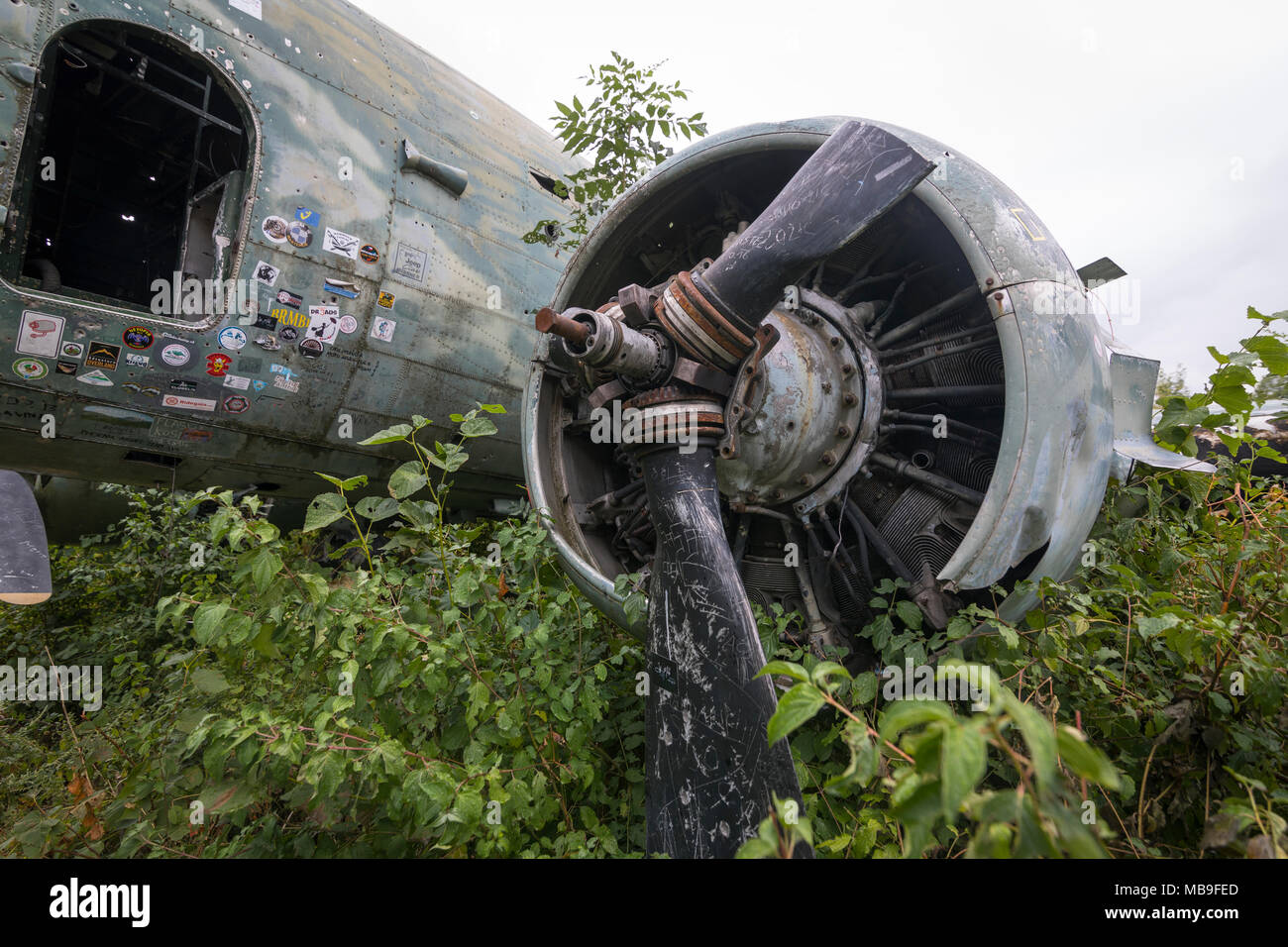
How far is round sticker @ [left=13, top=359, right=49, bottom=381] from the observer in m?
2.63

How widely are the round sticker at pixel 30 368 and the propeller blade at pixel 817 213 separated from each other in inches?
116

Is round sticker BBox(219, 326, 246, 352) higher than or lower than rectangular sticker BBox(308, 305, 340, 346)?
lower

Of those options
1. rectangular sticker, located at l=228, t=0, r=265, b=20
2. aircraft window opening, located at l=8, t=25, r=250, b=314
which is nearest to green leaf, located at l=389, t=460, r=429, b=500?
aircraft window opening, located at l=8, t=25, r=250, b=314

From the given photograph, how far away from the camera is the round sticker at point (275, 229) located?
3.07 m

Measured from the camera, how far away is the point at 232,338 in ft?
10.1

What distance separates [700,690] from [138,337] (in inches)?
120

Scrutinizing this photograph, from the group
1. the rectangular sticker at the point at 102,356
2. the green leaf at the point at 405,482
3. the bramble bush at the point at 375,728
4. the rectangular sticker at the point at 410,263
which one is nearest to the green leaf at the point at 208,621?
the bramble bush at the point at 375,728

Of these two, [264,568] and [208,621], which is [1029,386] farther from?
[208,621]

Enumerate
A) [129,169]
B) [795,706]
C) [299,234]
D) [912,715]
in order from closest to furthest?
[912,715], [795,706], [299,234], [129,169]

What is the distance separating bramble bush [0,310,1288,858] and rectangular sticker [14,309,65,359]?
A: 151cm

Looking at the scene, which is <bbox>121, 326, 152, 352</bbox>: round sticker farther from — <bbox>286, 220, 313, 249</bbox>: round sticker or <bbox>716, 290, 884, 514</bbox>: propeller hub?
<bbox>716, 290, 884, 514</bbox>: propeller hub

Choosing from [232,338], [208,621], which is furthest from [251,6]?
[208,621]

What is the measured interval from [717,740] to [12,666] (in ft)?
14.9

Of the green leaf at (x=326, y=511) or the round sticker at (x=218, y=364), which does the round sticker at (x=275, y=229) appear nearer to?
the round sticker at (x=218, y=364)
